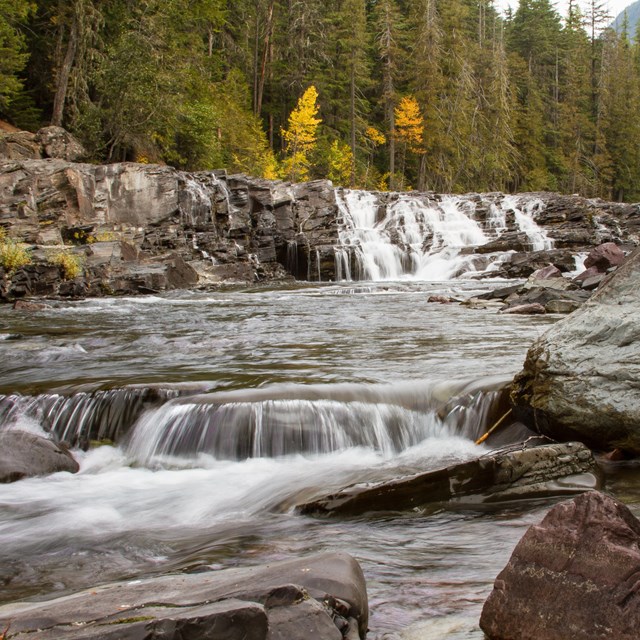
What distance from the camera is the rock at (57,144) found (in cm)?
2495

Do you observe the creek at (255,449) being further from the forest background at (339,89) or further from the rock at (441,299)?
the forest background at (339,89)

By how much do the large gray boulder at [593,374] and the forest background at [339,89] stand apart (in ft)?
78.0

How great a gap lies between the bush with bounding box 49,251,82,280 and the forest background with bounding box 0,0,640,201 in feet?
31.5

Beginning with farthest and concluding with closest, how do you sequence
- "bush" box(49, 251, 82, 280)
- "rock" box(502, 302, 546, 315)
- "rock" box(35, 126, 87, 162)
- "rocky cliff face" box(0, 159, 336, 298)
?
1. "rock" box(35, 126, 87, 162)
2. "rocky cliff face" box(0, 159, 336, 298)
3. "bush" box(49, 251, 82, 280)
4. "rock" box(502, 302, 546, 315)

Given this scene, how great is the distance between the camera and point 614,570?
255 centimetres

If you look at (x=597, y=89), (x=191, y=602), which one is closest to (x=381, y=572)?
(x=191, y=602)

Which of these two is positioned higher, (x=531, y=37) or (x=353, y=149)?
(x=531, y=37)

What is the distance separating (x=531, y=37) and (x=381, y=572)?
7487cm

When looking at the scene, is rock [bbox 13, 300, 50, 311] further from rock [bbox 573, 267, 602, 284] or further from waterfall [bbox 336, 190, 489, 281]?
rock [bbox 573, 267, 602, 284]

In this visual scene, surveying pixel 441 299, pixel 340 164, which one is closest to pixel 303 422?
pixel 441 299

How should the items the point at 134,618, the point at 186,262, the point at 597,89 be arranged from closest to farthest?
the point at 134,618
the point at 186,262
the point at 597,89

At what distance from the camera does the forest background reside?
27469mm

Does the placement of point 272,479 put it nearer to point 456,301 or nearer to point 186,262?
point 456,301

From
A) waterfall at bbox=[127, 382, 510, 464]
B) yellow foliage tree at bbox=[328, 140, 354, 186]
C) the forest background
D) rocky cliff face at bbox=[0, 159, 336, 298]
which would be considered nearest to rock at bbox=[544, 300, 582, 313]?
waterfall at bbox=[127, 382, 510, 464]
